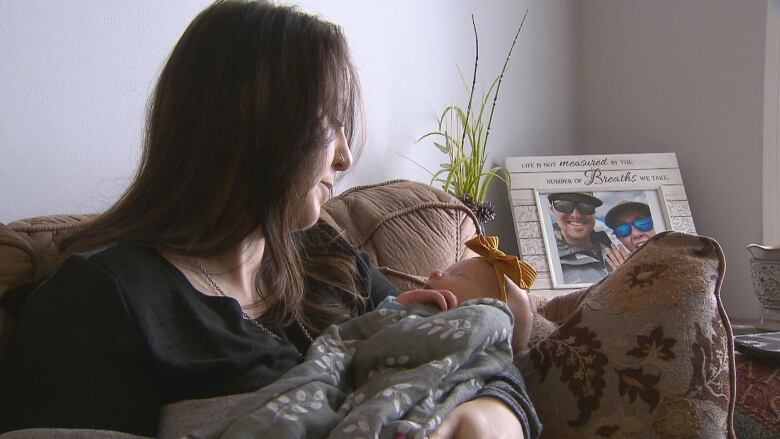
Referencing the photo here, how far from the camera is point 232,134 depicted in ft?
3.56

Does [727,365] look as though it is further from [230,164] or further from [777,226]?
[777,226]

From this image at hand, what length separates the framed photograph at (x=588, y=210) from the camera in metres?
2.58

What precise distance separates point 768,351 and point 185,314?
0.83 metres

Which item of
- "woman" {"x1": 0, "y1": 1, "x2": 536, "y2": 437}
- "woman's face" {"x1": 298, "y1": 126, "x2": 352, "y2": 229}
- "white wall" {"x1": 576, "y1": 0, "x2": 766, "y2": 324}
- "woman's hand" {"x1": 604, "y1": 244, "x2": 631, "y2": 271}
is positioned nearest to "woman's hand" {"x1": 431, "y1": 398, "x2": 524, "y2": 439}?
"woman" {"x1": 0, "y1": 1, "x2": 536, "y2": 437}

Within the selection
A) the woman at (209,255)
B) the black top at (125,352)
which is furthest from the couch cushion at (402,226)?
the black top at (125,352)

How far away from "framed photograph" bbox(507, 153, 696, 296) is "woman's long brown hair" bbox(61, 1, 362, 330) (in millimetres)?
1531

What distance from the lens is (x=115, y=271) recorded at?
94 centimetres

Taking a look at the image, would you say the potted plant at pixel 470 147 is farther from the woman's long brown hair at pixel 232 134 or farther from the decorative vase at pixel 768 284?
the woman's long brown hair at pixel 232 134

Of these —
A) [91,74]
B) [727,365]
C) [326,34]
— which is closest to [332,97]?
[326,34]

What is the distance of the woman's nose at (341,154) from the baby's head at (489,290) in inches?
9.1

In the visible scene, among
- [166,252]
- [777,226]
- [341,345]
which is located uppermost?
[166,252]

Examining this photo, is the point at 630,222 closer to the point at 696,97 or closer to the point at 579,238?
the point at 579,238

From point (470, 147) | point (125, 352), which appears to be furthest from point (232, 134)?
point (470, 147)

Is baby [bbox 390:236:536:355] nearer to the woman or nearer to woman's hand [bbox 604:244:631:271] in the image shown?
the woman
